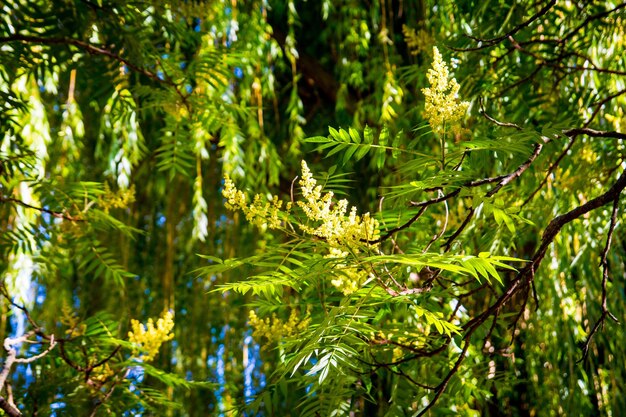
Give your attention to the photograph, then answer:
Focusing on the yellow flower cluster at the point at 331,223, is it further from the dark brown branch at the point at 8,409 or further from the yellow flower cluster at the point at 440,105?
the dark brown branch at the point at 8,409

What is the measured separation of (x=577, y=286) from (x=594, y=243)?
15 centimetres

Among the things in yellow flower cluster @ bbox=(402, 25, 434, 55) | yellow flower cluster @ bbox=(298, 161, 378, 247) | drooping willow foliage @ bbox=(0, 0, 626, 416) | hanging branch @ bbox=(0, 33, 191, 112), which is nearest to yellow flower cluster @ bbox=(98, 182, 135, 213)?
drooping willow foliage @ bbox=(0, 0, 626, 416)

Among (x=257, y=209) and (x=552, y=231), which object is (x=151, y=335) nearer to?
(x=257, y=209)

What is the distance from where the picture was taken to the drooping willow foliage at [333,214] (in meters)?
1.15

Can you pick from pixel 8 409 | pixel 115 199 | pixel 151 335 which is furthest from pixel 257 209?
pixel 115 199

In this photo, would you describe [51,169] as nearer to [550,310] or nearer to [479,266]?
[550,310]

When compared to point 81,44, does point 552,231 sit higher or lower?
lower

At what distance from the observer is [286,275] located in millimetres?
1083

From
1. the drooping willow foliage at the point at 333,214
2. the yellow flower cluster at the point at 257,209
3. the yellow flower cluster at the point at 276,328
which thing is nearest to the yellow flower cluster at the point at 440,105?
the drooping willow foliage at the point at 333,214

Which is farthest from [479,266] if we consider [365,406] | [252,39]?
[252,39]

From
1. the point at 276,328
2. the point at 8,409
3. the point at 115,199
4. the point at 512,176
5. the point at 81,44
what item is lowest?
the point at 8,409

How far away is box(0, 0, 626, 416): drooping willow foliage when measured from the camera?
1.15 m

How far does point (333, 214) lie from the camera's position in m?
1.02

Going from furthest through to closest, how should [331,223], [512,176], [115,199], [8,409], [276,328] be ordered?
[115,199], [276,328], [8,409], [512,176], [331,223]
